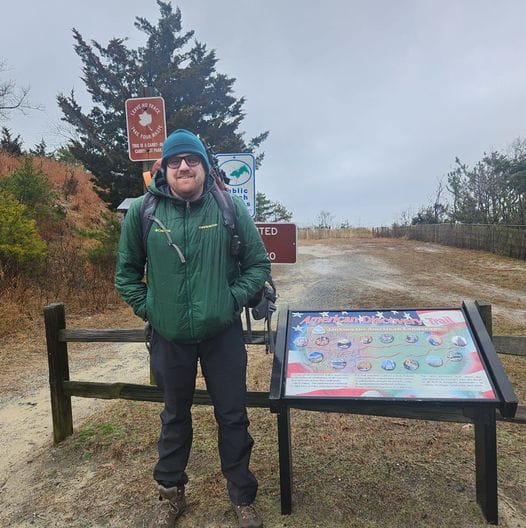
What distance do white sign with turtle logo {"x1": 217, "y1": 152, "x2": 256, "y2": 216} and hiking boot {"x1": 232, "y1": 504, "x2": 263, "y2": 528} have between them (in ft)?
11.2

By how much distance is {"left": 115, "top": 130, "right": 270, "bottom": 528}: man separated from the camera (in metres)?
2.30

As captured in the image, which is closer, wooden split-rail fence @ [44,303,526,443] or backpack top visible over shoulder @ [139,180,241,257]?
backpack top visible over shoulder @ [139,180,241,257]

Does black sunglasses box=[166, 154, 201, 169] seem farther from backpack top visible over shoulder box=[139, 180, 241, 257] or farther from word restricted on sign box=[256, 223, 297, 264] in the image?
word restricted on sign box=[256, 223, 297, 264]

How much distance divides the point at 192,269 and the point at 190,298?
145 mm

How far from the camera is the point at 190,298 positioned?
2291 mm

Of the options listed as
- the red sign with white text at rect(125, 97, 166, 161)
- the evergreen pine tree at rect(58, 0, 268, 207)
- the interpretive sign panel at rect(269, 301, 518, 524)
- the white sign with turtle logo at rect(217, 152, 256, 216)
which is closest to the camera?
the interpretive sign panel at rect(269, 301, 518, 524)

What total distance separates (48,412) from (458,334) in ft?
12.6

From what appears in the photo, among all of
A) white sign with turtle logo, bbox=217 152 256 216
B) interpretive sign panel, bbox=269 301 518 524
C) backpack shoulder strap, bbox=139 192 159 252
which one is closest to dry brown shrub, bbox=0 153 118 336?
white sign with turtle logo, bbox=217 152 256 216

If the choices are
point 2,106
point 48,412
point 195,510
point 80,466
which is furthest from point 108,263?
point 2,106

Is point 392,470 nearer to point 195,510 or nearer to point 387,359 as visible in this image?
point 387,359

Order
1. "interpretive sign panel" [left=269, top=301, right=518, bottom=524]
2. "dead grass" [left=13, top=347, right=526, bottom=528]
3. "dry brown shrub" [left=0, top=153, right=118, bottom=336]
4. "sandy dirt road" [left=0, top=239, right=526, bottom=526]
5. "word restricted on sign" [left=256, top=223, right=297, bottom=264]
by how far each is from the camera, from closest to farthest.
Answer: "interpretive sign panel" [left=269, top=301, right=518, bottom=524] → "dead grass" [left=13, top=347, right=526, bottom=528] → "sandy dirt road" [left=0, top=239, right=526, bottom=526] → "word restricted on sign" [left=256, top=223, right=297, bottom=264] → "dry brown shrub" [left=0, top=153, right=118, bottom=336]

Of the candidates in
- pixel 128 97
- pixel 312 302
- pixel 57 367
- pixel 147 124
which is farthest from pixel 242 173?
pixel 128 97

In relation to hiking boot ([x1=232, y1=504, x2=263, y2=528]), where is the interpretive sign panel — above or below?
above

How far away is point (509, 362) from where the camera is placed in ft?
18.2
